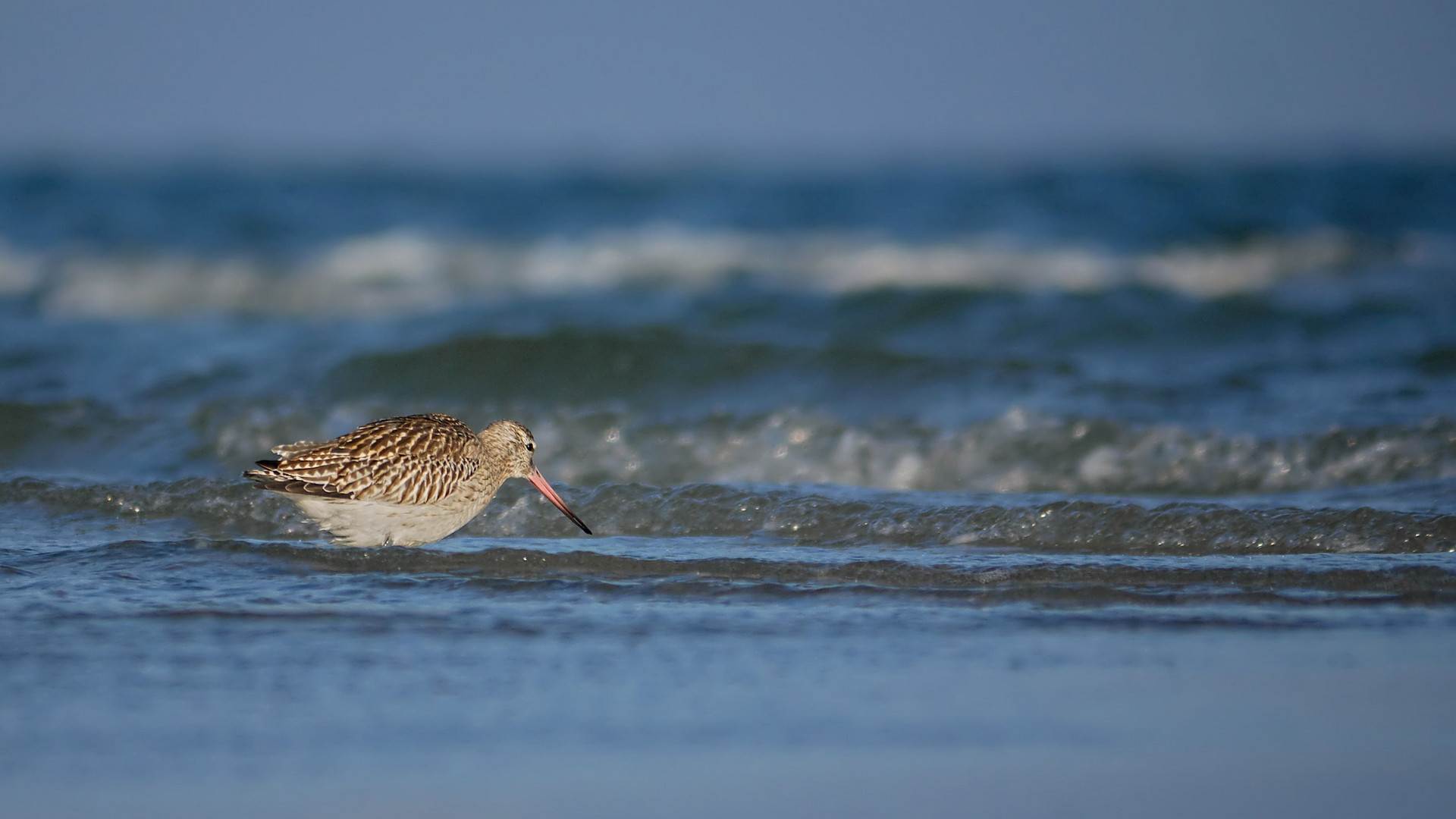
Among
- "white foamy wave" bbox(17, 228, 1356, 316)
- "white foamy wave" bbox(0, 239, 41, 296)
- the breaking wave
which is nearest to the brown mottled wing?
the breaking wave

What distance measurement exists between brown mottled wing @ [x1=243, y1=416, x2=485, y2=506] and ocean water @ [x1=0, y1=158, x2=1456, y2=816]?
34cm

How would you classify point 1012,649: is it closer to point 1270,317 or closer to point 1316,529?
point 1316,529

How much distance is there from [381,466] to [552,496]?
92 centimetres

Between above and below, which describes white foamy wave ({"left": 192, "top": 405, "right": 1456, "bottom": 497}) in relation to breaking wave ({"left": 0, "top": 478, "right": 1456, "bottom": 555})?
above

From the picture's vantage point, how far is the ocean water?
378 cm

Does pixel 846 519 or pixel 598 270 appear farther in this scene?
pixel 598 270

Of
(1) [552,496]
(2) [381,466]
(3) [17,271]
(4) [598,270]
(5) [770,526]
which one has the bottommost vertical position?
(5) [770,526]

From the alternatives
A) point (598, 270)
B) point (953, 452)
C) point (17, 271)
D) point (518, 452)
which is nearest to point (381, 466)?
point (518, 452)

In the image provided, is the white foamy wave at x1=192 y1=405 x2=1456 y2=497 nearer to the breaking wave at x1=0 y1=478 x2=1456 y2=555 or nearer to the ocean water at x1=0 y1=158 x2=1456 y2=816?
the ocean water at x1=0 y1=158 x2=1456 y2=816

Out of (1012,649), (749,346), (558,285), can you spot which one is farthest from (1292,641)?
(558,285)

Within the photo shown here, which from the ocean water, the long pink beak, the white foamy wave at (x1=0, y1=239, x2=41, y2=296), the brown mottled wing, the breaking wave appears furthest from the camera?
the white foamy wave at (x1=0, y1=239, x2=41, y2=296)

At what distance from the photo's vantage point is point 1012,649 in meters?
4.70

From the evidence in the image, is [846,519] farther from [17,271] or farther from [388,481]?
[17,271]

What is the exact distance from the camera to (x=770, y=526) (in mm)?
6605
